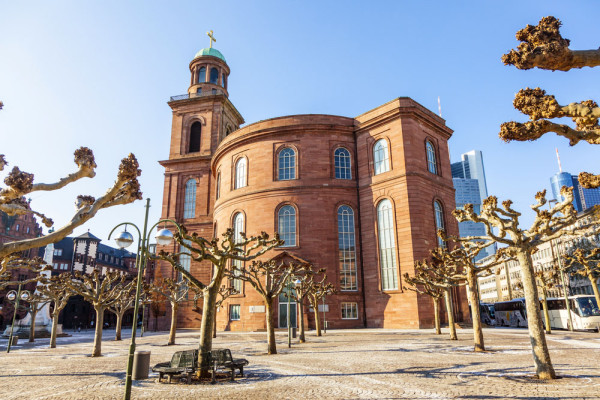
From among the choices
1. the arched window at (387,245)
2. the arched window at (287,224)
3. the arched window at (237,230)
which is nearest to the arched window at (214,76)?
the arched window at (237,230)

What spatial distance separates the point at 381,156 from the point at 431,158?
15.9 ft

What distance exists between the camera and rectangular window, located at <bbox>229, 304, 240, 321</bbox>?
37.0 m

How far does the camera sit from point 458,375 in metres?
11.3

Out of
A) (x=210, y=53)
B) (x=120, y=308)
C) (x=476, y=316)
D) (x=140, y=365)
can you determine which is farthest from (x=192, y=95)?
(x=140, y=365)

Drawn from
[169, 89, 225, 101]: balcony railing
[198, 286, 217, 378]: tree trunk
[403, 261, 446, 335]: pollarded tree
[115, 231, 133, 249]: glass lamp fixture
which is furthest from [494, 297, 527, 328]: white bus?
[169, 89, 225, 101]: balcony railing

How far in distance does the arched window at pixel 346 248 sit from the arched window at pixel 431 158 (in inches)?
327

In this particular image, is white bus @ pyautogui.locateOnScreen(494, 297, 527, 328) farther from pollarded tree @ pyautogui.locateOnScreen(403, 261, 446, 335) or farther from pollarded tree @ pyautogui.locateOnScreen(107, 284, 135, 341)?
pollarded tree @ pyautogui.locateOnScreen(107, 284, 135, 341)

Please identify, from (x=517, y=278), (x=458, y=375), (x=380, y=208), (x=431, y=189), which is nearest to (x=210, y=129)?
(x=380, y=208)

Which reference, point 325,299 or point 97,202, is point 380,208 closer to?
point 325,299

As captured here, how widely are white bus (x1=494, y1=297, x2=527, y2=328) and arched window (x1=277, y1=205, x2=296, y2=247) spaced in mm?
22109

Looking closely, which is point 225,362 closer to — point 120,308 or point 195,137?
point 120,308

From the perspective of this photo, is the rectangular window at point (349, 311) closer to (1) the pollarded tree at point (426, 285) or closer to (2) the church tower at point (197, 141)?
(1) the pollarded tree at point (426, 285)

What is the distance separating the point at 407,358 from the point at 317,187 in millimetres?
23276

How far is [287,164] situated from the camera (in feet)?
128
